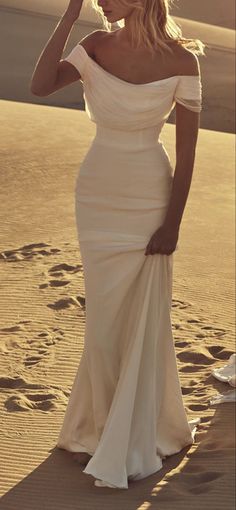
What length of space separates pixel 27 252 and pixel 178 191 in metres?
5.40

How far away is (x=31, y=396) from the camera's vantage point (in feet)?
19.7

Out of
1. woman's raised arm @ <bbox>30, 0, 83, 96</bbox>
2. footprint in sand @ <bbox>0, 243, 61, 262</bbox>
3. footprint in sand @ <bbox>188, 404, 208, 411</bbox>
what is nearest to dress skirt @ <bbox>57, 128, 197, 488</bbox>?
woman's raised arm @ <bbox>30, 0, 83, 96</bbox>

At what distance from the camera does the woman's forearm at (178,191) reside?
466 cm

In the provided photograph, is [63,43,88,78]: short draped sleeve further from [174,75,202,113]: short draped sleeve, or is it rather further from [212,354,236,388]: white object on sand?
[212,354,236,388]: white object on sand

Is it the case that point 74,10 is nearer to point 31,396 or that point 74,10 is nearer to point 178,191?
point 178,191

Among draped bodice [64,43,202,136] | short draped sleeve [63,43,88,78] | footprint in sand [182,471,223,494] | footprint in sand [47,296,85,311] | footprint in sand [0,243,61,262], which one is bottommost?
footprint in sand [0,243,61,262]

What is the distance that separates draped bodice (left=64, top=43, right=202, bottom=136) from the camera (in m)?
4.54

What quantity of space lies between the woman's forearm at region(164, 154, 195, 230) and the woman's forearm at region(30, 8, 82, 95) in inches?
25.1

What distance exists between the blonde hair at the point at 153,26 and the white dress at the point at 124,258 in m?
0.16

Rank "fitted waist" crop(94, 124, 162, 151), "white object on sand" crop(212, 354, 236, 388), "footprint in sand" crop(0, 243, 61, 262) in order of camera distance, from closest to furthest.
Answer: "fitted waist" crop(94, 124, 162, 151), "white object on sand" crop(212, 354, 236, 388), "footprint in sand" crop(0, 243, 61, 262)

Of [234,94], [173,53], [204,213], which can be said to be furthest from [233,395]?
[234,94]

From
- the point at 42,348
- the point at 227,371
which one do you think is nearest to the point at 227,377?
the point at 227,371

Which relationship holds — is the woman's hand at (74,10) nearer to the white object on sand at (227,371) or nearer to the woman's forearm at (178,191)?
the woman's forearm at (178,191)

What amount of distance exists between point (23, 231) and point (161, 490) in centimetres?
651
